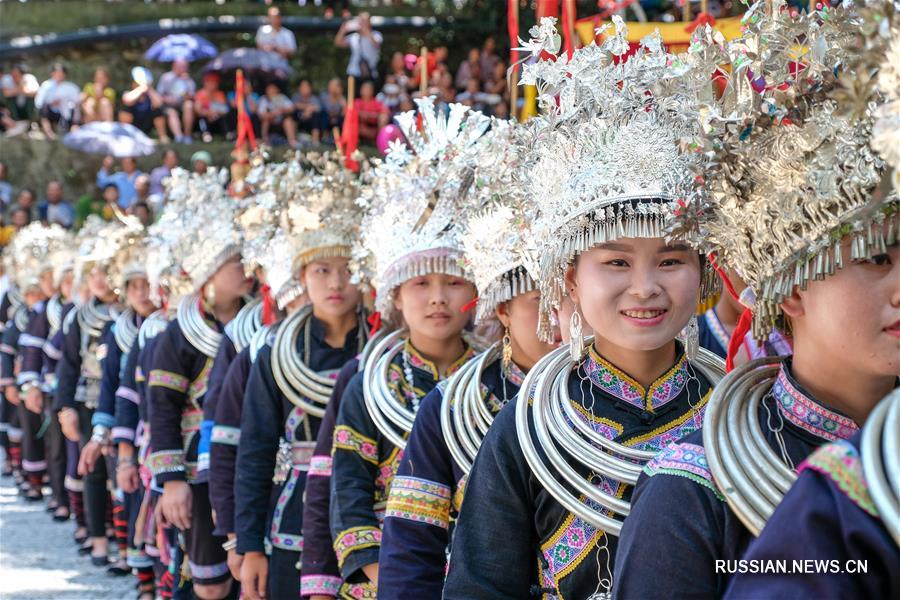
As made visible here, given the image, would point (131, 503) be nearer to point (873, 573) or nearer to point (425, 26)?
point (873, 573)

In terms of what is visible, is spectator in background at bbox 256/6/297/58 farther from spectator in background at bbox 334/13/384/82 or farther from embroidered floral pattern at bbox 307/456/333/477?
embroidered floral pattern at bbox 307/456/333/477

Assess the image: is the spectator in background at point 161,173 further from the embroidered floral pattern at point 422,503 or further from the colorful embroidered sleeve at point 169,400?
the embroidered floral pattern at point 422,503

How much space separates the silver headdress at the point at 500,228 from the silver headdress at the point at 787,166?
0.90m

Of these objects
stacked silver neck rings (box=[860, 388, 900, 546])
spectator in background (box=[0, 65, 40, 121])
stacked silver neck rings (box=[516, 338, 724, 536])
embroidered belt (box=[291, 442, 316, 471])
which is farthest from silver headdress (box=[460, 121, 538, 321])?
spectator in background (box=[0, 65, 40, 121])

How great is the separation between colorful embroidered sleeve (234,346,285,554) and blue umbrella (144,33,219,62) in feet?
58.5

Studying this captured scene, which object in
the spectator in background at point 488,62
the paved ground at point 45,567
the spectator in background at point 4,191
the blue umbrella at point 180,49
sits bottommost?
the paved ground at point 45,567

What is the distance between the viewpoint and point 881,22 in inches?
58.8

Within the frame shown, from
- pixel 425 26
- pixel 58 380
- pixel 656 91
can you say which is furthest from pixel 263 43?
pixel 656 91

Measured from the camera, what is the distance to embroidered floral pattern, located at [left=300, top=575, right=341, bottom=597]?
13.5 ft

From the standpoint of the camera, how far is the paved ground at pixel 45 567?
7.52m

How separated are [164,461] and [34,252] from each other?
7486 mm

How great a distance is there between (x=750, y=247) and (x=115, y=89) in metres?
23.4

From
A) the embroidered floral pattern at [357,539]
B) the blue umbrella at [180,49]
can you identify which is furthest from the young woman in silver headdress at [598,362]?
the blue umbrella at [180,49]

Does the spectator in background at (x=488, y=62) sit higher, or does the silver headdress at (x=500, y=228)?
the spectator in background at (x=488, y=62)
